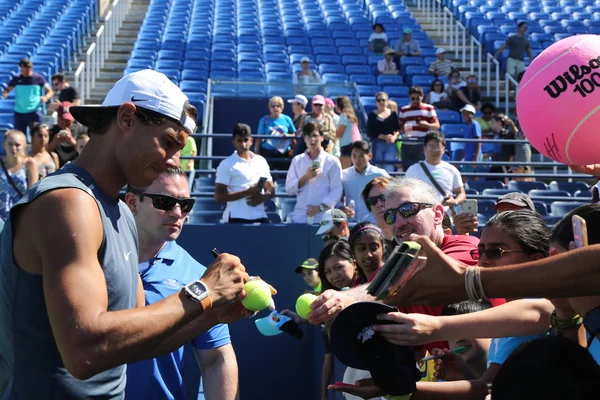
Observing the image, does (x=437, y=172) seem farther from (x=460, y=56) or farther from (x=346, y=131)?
(x=460, y=56)

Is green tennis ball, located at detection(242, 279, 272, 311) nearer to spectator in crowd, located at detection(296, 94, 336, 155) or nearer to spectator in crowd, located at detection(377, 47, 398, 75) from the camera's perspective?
spectator in crowd, located at detection(296, 94, 336, 155)

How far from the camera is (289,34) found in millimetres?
20016

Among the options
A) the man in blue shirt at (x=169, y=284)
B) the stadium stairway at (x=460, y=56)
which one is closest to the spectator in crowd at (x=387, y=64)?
the stadium stairway at (x=460, y=56)

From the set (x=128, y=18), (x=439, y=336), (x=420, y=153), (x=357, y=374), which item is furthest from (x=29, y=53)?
(x=439, y=336)

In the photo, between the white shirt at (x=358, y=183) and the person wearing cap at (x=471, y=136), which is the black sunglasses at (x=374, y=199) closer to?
the white shirt at (x=358, y=183)

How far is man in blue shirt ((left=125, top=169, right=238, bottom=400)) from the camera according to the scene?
373 cm

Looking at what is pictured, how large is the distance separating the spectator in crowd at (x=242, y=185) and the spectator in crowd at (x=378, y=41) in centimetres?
961

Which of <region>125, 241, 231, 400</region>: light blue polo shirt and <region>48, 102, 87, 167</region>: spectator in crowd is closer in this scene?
<region>125, 241, 231, 400</region>: light blue polo shirt

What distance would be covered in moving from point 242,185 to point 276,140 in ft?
6.16

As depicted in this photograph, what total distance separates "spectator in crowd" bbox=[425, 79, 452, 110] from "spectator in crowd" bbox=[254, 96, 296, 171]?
3.93 m

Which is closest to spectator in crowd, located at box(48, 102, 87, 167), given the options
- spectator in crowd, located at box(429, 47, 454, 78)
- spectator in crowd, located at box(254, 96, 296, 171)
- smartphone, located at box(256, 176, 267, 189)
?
spectator in crowd, located at box(254, 96, 296, 171)

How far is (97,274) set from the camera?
Result: 2.38 m

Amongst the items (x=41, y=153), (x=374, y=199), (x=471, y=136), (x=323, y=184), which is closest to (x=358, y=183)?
(x=323, y=184)

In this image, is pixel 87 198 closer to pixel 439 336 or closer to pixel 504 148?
pixel 439 336
